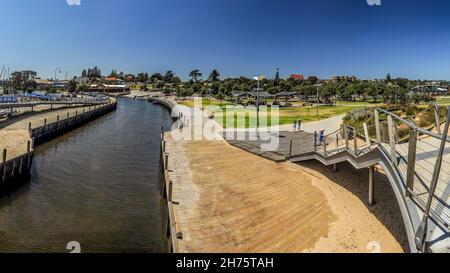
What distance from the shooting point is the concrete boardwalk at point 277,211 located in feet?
37.1

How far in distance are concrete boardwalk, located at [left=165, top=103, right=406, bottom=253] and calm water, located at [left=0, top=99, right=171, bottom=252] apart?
2.44 m

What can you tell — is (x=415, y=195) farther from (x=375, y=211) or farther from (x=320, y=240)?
(x=375, y=211)

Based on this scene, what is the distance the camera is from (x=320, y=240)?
37.8 feet

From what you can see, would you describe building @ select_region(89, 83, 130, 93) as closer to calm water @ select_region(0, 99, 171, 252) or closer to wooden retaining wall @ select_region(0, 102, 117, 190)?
wooden retaining wall @ select_region(0, 102, 117, 190)

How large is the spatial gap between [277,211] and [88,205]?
427 inches

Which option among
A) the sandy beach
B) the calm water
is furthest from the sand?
the sandy beach

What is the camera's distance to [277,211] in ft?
46.0

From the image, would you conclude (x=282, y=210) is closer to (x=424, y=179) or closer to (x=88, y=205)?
(x=424, y=179)

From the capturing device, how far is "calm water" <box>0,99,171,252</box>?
14844 millimetres

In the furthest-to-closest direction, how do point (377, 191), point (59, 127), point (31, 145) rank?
point (59, 127) → point (31, 145) → point (377, 191)

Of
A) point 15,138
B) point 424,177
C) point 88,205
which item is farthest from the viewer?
point 15,138

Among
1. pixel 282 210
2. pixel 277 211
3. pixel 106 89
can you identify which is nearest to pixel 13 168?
pixel 277 211
